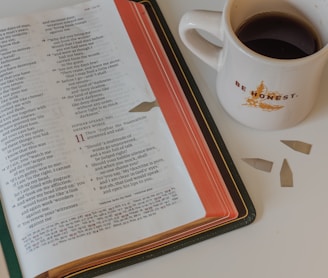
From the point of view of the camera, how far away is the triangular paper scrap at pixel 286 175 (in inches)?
21.7

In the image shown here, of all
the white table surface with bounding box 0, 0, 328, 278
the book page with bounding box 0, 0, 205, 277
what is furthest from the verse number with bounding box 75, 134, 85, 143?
the white table surface with bounding box 0, 0, 328, 278

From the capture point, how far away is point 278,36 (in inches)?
21.7

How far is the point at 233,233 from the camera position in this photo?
1.75ft

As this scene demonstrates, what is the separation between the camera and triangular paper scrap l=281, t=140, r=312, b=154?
1.86ft

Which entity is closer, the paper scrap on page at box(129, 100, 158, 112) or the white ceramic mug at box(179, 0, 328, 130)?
the white ceramic mug at box(179, 0, 328, 130)

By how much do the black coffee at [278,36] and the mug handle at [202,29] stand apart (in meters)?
0.03

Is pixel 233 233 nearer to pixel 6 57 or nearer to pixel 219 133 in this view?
pixel 219 133

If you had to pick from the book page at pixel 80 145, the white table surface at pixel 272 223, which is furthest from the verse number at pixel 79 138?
the white table surface at pixel 272 223

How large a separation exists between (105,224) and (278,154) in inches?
→ 7.3

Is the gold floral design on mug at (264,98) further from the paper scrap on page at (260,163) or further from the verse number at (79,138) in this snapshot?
the verse number at (79,138)

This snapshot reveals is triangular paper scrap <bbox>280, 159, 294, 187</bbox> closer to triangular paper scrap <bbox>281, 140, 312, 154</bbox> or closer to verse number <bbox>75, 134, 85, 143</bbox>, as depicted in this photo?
triangular paper scrap <bbox>281, 140, 312, 154</bbox>

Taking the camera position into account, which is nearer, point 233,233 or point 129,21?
point 233,233

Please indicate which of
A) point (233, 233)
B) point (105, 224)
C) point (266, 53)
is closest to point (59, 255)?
point (105, 224)

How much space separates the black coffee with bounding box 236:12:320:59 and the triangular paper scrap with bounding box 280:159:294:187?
0.11m
